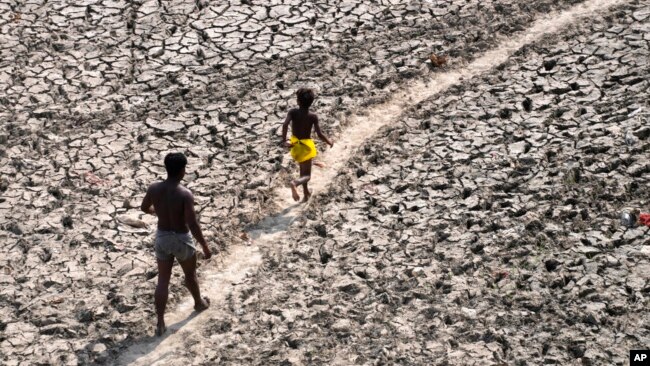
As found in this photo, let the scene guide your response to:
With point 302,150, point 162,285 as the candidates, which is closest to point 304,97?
point 302,150

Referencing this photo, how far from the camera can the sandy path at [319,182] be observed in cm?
967

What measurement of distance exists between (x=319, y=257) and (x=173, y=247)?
153cm

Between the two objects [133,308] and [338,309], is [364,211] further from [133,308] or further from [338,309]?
[133,308]

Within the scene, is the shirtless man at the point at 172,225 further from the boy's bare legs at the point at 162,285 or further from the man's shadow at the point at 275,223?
the man's shadow at the point at 275,223

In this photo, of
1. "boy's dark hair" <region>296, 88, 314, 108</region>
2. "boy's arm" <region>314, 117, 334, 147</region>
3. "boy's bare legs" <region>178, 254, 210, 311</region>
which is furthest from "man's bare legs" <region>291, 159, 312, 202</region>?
"boy's bare legs" <region>178, 254, 210, 311</region>

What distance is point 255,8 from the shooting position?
1417 centimetres

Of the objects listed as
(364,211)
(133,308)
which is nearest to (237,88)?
(364,211)

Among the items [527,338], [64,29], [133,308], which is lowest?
[527,338]

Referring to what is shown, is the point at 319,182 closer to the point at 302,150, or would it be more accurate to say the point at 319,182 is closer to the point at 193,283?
the point at 302,150

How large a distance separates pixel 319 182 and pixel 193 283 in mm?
2190

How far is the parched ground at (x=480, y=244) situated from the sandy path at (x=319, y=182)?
179mm

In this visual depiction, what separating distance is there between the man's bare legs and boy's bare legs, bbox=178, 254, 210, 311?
1.57 meters

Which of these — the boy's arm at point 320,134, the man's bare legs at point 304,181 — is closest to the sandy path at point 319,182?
the man's bare legs at point 304,181

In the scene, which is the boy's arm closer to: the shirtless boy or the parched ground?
the shirtless boy
